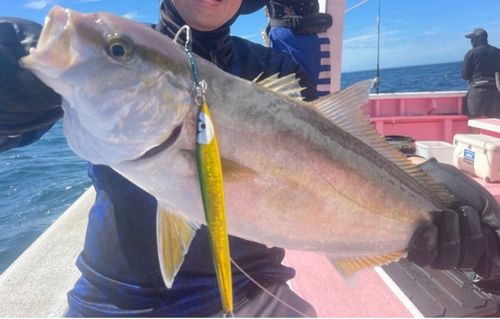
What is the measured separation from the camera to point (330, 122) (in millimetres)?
1457

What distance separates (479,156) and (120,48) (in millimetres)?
5535

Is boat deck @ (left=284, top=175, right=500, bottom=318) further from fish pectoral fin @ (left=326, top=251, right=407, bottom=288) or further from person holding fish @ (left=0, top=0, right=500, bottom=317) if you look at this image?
fish pectoral fin @ (left=326, top=251, right=407, bottom=288)

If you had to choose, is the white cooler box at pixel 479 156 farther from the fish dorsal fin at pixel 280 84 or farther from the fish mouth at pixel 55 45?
the fish mouth at pixel 55 45

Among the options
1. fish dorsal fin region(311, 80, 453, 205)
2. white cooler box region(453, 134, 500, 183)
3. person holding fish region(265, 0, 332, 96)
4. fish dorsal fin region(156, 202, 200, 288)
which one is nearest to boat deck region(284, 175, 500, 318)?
fish dorsal fin region(311, 80, 453, 205)

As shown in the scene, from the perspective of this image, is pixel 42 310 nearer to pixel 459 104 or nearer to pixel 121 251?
pixel 121 251

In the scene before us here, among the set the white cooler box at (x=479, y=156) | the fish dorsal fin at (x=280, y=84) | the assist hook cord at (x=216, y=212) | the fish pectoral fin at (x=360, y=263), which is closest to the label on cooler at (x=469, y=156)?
the white cooler box at (x=479, y=156)

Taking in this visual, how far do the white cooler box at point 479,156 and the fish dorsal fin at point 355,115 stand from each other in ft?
14.0

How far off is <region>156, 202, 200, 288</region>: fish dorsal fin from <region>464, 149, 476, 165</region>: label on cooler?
5366 mm

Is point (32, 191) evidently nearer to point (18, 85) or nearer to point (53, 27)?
point (18, 85)

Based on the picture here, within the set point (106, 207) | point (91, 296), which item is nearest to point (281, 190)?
point (106, 207)

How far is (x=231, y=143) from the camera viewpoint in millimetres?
1253

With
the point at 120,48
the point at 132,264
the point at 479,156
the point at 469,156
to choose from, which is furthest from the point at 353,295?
the point at 469,156

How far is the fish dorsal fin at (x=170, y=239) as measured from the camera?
1.28m

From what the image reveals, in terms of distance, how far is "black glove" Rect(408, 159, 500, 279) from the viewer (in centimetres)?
169
